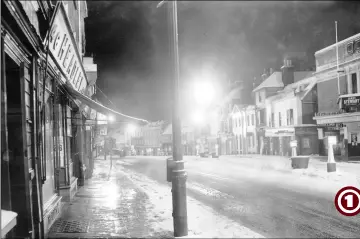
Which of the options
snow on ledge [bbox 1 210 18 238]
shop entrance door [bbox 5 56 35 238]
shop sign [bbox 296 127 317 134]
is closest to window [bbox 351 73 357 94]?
shop sign [bbox 296 127 317 134]

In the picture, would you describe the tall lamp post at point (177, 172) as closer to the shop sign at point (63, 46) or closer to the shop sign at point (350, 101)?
the shop sign at point (63, 46)

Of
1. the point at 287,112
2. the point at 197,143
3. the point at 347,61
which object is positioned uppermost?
the point at 347,61

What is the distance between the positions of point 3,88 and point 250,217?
6636 millimetres

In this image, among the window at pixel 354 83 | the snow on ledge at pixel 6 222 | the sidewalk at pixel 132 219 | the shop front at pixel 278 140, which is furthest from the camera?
the shop front at pixel 278 140

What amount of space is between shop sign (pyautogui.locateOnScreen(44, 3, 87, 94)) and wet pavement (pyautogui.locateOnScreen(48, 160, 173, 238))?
4.28 metres

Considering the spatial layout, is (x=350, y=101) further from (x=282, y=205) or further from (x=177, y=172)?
(x=177, y=172)

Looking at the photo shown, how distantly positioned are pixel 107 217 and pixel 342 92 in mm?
28029

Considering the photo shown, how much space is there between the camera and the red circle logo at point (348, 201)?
7.80 meters

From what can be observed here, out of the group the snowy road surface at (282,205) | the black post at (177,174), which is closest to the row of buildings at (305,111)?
the snowy road surface at (282,205)

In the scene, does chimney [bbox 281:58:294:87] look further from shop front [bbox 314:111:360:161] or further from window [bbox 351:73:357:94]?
window [bbox 351:73:357:94]

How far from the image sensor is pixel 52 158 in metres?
10.4

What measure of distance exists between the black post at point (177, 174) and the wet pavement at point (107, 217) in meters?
0.43

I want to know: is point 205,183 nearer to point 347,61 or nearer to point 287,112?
point 347,61

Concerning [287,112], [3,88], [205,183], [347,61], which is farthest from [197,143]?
[3,88]
